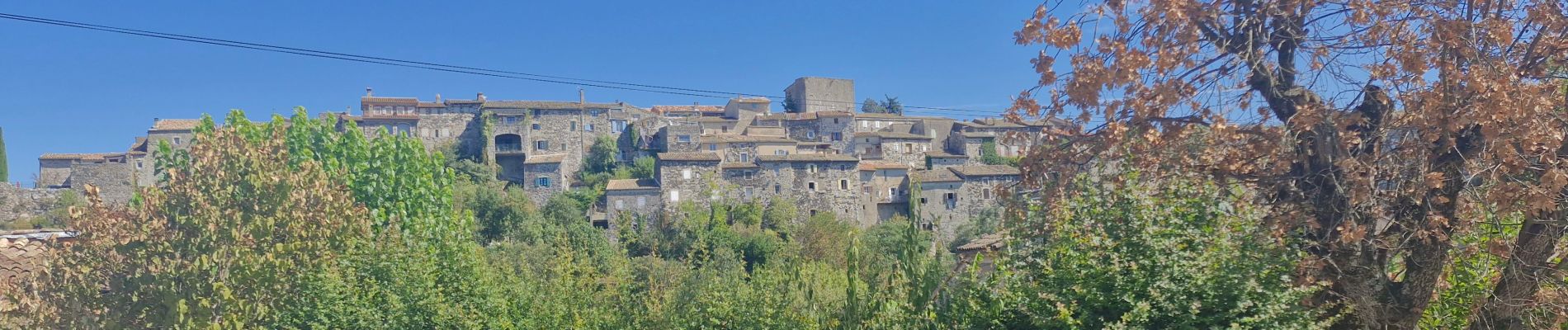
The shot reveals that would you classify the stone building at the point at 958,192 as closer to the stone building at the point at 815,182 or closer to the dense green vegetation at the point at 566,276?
the stone building at the point at 815,182

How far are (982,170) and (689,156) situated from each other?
56.4 feet

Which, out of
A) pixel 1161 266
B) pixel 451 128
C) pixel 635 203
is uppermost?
pixel 451 128

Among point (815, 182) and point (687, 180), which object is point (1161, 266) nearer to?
point (687, 180)

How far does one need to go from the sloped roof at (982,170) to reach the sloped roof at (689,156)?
1405 centimetres

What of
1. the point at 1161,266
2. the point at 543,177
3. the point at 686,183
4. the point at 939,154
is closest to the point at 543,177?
the point at 543,177

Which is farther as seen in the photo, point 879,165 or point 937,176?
point 879,165

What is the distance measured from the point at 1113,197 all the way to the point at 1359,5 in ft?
5.52

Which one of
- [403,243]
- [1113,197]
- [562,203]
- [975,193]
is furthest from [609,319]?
[975,193]

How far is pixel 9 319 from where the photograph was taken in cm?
799

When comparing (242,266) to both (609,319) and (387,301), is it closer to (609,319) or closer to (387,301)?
(387,301)

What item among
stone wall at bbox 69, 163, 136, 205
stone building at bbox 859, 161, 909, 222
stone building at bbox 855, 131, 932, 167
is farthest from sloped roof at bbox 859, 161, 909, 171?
stone wall at bbox 69, 163, 136, 205

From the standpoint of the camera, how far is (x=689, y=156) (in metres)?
51.0

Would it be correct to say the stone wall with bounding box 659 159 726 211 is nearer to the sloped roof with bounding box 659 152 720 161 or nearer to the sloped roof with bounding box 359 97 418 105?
the sloped roof with bounding box 659 152 720 161

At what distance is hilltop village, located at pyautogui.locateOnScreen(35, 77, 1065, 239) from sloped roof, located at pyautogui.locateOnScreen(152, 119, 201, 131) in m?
0.14
